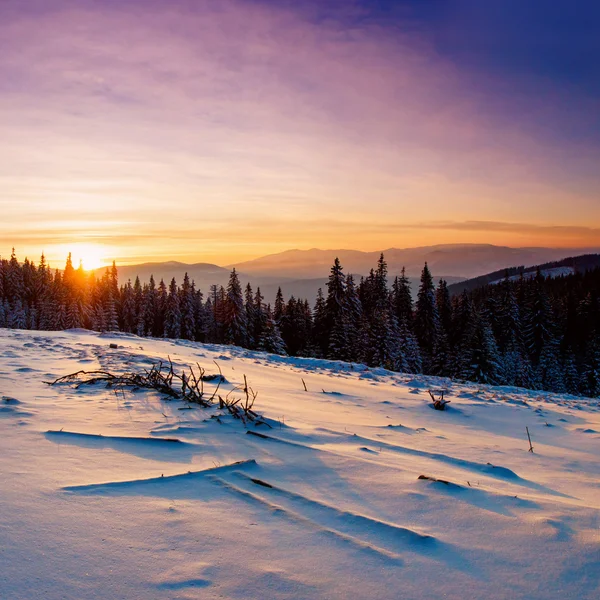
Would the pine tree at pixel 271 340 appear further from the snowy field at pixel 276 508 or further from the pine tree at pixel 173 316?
the snowy field at pixel 276 508

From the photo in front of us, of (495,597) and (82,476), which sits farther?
(82,476)

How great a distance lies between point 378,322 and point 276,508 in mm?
41660

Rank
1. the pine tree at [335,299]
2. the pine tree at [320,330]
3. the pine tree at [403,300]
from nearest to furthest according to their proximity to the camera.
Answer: the pine tree at [335,299] < the pine tree at [320,330] < the pine tree at [403,300]

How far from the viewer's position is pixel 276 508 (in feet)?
8.64

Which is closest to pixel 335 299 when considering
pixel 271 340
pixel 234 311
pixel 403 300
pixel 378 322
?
pixel 378 322

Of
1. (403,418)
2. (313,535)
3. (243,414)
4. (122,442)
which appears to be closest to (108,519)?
(313,535)

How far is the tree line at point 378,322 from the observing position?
45.7 metres

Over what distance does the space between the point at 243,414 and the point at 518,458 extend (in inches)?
122

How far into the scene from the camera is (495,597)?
1.88 meters

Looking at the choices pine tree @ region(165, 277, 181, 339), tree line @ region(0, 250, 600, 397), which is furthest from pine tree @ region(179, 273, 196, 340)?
pine tree @ region(165, 277, 181, 339)

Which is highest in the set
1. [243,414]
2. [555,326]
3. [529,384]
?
[243,414]

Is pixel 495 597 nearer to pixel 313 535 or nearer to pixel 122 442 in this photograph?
pixel 313 535

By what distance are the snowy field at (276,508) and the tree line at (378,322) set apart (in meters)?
37.2

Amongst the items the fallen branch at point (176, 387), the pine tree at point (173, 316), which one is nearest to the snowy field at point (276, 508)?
the fallen branch at point (176, 387)
